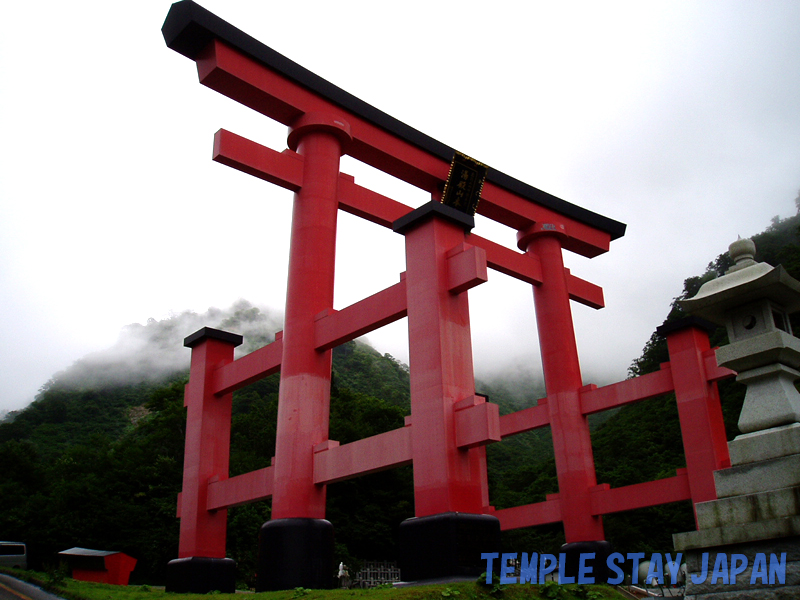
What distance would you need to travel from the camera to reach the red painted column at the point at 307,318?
36.7ft

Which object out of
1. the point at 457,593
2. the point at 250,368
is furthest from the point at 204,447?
the point at 457,593

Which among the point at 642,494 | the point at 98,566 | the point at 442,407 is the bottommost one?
the point at 98,566

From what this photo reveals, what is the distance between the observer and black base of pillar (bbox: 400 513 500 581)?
336 inches

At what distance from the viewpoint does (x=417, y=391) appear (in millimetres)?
9883

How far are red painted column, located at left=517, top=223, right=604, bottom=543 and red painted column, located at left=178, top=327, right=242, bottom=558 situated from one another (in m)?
7.74

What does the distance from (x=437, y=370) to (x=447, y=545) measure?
2.46 meters

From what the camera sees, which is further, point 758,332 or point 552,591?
point 552,591

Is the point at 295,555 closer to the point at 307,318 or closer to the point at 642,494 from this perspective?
the point at 307,318

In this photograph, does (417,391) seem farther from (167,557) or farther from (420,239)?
(167,557)

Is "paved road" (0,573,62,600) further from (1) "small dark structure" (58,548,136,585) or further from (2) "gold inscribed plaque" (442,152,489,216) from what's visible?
(2) "gold inscribed plaque" (442,152,489,216)

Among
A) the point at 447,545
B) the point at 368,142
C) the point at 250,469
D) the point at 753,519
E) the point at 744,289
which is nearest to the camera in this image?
the point at 753,519

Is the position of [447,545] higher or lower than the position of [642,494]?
lower

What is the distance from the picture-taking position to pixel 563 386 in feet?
52.4

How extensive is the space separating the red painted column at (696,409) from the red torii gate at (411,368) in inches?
1.3
